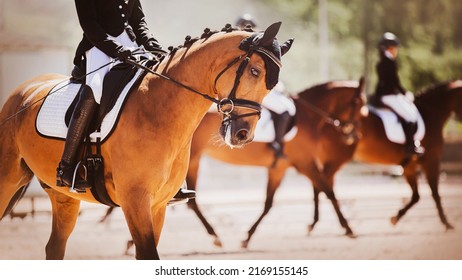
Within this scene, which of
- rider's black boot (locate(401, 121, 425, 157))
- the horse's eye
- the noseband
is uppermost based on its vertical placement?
the horse's eye

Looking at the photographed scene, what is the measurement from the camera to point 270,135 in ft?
24.1

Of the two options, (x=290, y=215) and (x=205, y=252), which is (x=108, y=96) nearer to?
(x=205, y=252)

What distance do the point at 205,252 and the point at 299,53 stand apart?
376 inches

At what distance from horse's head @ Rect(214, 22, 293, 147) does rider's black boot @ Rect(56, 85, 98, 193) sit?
2.36 feet

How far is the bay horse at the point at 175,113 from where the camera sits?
3.60 meters

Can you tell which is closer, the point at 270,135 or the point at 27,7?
the point at 270,135

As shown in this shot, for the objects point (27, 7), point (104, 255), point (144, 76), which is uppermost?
point (27, 7)

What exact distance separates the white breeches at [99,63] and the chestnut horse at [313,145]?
8.76ft

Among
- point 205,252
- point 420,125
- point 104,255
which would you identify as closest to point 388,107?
point 420,125

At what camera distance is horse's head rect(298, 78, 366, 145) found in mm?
8023

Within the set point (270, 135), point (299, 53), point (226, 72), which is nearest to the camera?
point (226, 72)

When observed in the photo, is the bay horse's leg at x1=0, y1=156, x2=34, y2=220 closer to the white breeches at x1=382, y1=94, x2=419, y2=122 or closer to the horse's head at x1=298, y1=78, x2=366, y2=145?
the horse's head at x1=298, y1=78, x2=366, y2=145

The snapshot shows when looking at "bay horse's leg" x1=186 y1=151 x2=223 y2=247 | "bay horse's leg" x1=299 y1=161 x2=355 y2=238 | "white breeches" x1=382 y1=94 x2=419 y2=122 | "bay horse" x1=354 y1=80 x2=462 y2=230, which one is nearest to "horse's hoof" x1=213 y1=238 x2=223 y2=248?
"bay horse's leg" x1=186 y1=151 x2=223 y2=247

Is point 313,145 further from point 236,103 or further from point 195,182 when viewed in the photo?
point 236,103
